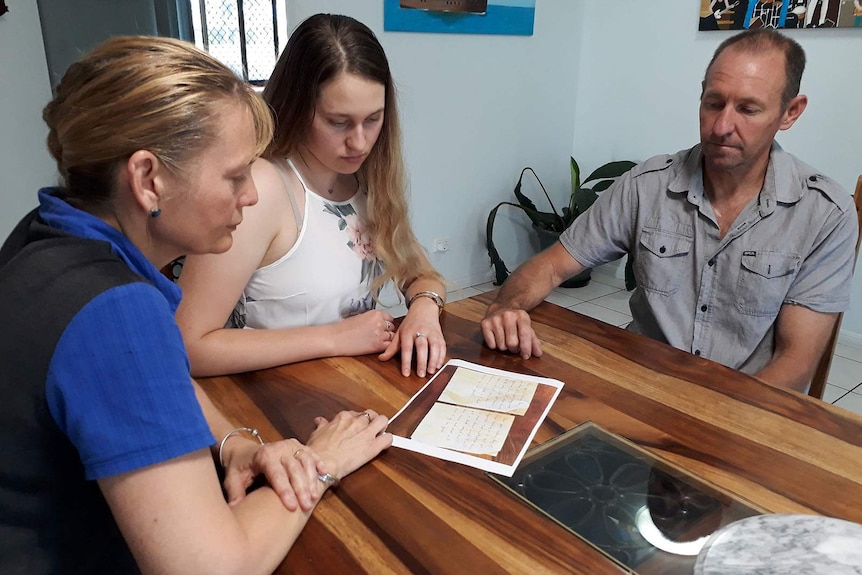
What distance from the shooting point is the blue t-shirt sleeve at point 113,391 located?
0.61m

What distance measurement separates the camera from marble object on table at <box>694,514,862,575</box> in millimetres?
582

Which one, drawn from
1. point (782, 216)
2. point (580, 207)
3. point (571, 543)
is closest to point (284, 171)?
point (571, 543)

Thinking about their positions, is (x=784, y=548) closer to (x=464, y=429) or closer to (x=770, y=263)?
(x=464, y=429)

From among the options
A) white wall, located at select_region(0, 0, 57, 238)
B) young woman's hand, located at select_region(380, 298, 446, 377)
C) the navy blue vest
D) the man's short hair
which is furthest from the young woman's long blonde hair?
white wall, located at select_region(0, 0, 57, 238)

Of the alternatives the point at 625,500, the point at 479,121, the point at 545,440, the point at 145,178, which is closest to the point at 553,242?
the point at 479,121

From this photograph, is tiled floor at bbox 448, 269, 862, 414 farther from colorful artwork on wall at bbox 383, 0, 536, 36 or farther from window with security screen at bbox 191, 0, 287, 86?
window with security screen at bbox 191, 0, 287, 86

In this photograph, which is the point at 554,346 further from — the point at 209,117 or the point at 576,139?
the point at 576,139

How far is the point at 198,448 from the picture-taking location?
25.6 inches

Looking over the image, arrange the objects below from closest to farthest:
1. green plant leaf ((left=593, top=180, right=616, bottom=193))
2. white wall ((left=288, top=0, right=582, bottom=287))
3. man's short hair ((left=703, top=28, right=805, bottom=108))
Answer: man's short hair ((left=703, top=28, right=805, bottom=108))
white wall ((left=288, top=0, right=582, bottom=287))
green plant leaf ((left=593, top=180, right=616, bottom=193))

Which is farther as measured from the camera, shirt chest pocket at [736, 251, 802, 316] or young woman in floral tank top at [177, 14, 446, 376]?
shirt chest pocket at [736, 251, 802, 316]

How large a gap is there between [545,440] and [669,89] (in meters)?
3.10

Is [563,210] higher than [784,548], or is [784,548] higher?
[784,548]

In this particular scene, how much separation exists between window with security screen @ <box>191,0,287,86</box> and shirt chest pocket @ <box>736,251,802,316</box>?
201 centimetres

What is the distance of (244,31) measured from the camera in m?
2.73
